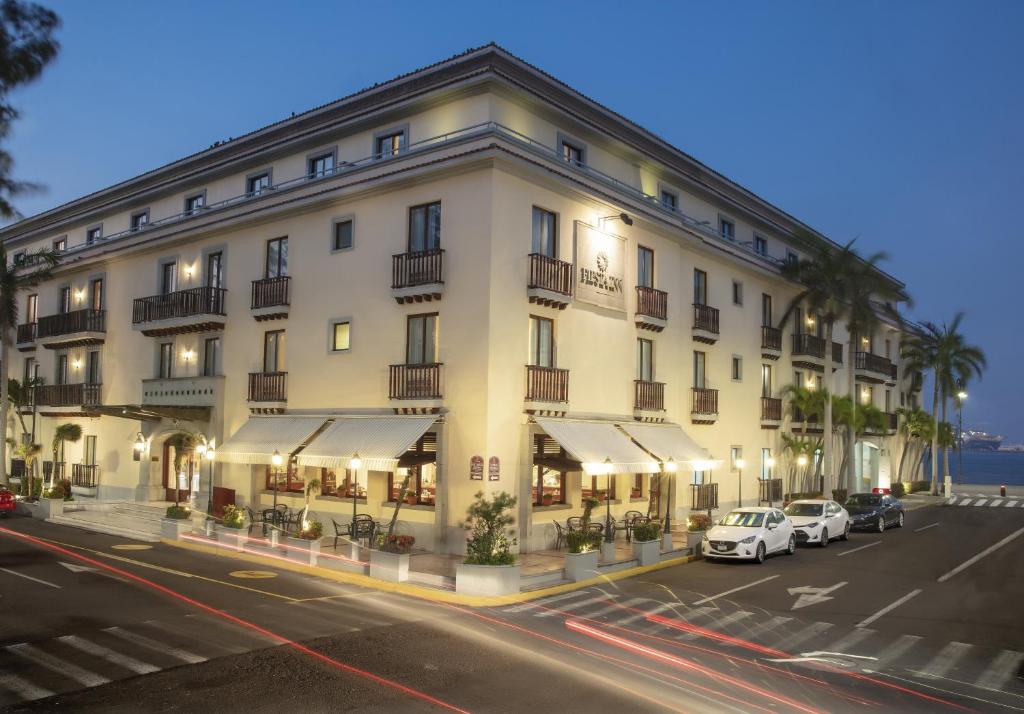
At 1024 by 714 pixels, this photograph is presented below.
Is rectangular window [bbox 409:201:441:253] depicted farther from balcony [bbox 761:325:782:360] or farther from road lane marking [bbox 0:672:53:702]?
balcony [bbox 761:325:782:360]

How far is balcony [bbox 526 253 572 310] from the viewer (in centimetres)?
2552

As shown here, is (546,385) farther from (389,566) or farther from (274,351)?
(274,351)

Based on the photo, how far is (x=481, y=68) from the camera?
26.6m

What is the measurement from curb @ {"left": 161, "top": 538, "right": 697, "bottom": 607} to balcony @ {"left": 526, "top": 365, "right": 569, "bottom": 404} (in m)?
5.75

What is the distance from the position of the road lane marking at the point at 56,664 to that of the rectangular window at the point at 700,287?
2769 cm

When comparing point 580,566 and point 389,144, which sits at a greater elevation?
point 389,144

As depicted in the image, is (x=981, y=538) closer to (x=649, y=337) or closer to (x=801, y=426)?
(x=801, y=426)

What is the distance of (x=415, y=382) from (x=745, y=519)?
11.6 meters

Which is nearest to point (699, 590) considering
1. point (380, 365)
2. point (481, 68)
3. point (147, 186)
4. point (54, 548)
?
point (380, 365)

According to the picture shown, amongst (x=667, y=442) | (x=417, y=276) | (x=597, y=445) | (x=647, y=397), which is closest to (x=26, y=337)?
(x=417, y=276)

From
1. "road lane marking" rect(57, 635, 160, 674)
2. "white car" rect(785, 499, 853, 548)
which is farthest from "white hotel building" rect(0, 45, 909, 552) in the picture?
"road lane marking" rect(57, 635, 160, 674)

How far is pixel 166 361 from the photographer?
119 feet

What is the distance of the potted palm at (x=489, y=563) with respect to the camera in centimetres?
1903

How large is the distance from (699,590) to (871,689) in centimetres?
835
